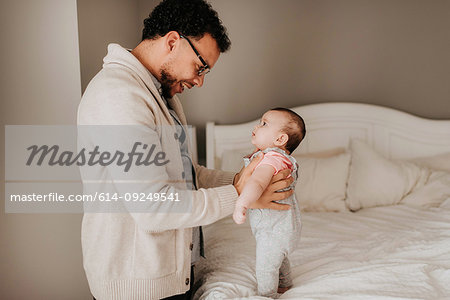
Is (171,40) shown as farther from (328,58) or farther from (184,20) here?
(328,58)

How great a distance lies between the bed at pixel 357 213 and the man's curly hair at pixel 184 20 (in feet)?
2.82

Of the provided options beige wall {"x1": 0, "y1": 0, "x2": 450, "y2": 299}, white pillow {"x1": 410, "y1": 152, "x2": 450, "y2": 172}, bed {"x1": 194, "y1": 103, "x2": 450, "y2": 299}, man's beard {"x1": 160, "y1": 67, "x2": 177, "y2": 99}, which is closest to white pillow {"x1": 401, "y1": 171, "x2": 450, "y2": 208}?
bed {"x1": 194, "y1": 103, "x2": 450, "y2": 299}

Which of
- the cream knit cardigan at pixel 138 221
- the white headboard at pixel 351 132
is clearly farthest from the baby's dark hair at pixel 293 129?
the white headboard at pixel 351 132

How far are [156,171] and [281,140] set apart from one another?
1.78 ft

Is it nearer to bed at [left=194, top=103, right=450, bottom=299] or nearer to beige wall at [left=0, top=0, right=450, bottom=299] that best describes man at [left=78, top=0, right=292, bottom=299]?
bed at [left=194, top=103, right=450, bottom=299]

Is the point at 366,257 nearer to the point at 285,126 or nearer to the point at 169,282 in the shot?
the point at 285,126

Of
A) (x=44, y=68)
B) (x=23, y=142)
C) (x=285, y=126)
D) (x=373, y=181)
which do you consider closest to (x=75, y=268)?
(x=23, y=142)

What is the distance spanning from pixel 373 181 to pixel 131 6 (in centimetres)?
182

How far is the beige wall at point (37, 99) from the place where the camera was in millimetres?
1399

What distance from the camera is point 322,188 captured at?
93.0 inches

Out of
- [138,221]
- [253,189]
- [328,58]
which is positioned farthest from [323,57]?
[138,221]

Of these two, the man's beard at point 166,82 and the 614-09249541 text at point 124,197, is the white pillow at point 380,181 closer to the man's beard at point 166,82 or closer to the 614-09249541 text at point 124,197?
the man's beard at point 166,82

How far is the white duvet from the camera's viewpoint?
1378 mm

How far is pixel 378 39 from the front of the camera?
9.02 feet
